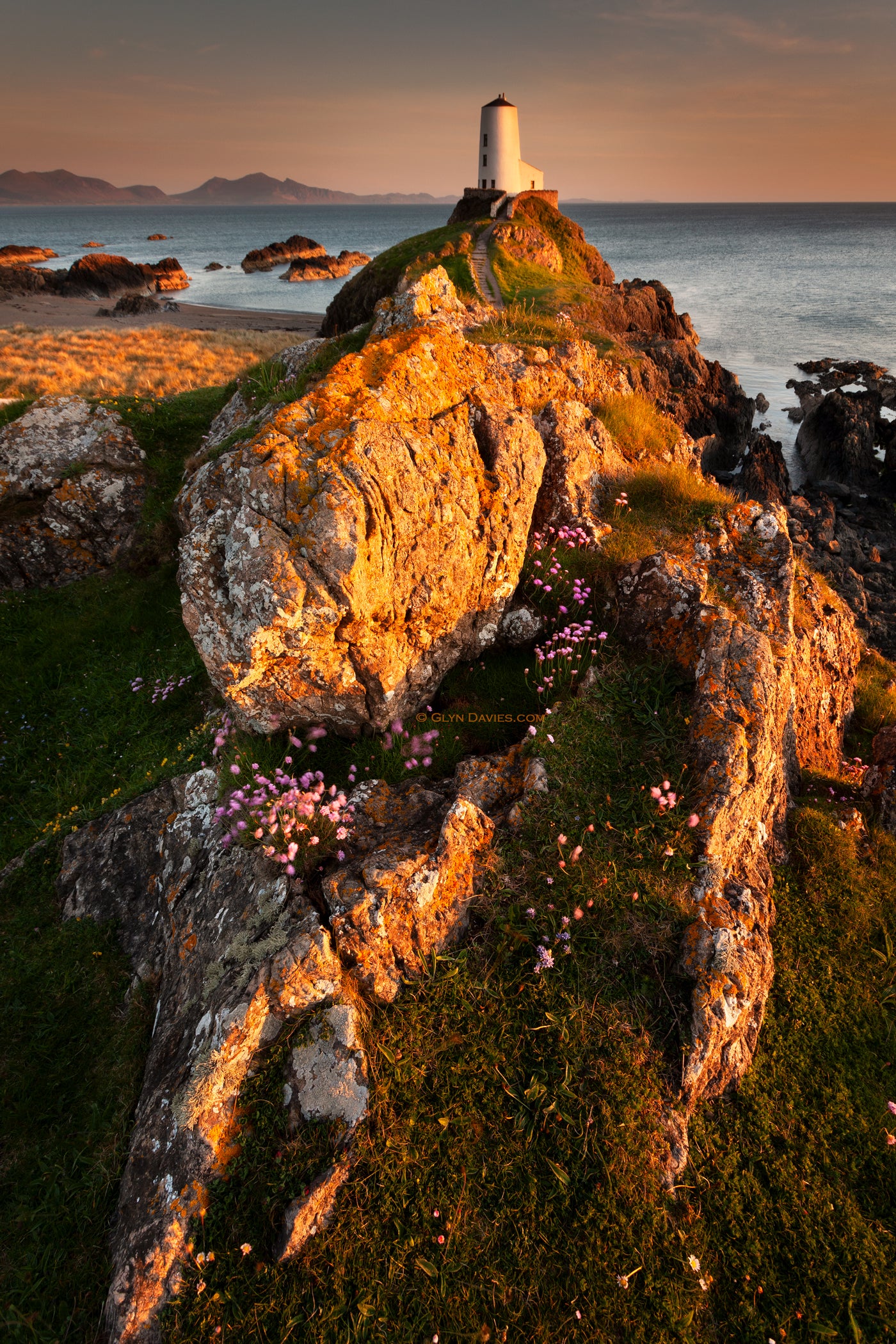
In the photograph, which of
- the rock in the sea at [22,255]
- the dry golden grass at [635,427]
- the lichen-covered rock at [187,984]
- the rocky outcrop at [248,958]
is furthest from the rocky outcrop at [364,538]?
the rock in the sea at [22,255]

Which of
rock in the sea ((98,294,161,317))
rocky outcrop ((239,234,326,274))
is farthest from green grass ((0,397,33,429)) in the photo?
rocky outcrop ((239,234,326,274))

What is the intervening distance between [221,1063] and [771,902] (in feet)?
15.3

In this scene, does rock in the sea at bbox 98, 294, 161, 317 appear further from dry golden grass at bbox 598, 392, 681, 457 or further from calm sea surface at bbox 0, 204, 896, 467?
dry golden grass at bbox 598, 392, 681, 457

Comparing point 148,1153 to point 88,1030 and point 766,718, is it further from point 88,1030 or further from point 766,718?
point 766,718

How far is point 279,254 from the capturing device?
113 m

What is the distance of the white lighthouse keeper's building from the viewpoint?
4962 cm

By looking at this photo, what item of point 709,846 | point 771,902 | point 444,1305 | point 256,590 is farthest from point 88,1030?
point 771,902

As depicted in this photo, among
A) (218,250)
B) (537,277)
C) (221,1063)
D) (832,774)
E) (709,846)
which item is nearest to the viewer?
(221,1063)

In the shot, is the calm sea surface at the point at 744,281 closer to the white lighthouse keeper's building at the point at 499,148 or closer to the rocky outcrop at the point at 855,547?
the rocky outcrop at the point at 855,547

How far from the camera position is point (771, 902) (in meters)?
5.47

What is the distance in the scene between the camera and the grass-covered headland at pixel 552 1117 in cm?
357

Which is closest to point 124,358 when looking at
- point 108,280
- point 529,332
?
point 529,332

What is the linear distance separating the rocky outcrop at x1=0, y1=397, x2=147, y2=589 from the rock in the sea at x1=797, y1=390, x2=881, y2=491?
93.3 feet

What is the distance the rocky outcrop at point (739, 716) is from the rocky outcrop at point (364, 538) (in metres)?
1.97
